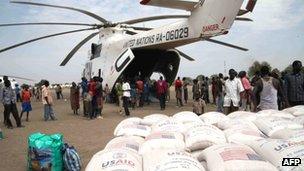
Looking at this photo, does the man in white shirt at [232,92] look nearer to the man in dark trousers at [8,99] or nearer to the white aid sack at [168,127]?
the white aid sack at [168,127]

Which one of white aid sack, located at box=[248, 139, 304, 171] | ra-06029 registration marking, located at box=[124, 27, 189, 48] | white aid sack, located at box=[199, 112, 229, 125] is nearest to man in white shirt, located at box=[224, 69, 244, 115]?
white aid sack, located at box=[199, 112, 229, 125]

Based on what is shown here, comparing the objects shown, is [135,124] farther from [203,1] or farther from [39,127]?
[203,1]

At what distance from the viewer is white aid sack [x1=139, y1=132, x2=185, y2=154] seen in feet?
13.9

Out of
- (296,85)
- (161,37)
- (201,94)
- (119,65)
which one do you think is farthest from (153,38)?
(296,85)

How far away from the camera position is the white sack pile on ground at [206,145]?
337cm

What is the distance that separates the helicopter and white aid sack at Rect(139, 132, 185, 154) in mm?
8470

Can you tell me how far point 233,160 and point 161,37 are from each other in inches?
525

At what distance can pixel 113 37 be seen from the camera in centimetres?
2000

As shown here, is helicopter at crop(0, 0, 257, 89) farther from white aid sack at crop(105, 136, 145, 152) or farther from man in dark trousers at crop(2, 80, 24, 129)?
white aid sack at crop(105, 136, 145, 152)

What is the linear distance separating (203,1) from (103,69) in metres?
7.35

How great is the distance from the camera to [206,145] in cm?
439

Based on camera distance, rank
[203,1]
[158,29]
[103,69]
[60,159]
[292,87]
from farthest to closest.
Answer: [103,69] → [158,29] → [203,1] → [292,87] → [60,159]

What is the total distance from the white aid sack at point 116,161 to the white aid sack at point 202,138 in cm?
80

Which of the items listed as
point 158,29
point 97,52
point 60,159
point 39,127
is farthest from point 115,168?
point 97,52
